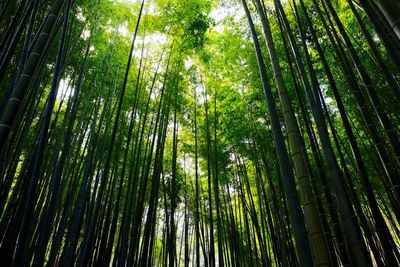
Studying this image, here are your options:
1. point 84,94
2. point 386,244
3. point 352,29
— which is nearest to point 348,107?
point 352,29

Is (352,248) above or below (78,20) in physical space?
below

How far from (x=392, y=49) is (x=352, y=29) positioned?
169 inches

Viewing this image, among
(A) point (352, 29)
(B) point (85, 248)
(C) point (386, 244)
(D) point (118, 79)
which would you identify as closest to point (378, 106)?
(C) point (386, 244)

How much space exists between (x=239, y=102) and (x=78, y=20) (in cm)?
369

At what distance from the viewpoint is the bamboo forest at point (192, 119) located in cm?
253

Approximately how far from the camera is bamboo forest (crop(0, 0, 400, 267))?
8.30ft

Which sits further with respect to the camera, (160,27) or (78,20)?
(160,27)

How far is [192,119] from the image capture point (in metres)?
7.62

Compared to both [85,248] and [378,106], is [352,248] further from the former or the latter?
[85,248]

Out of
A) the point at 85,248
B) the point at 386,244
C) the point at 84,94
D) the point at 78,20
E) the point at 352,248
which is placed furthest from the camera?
the point at 84,94

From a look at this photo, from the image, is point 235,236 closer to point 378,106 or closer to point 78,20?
point 378,106

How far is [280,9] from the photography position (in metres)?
2.94

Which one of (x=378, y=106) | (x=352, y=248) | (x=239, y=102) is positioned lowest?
(x=352, y=248)

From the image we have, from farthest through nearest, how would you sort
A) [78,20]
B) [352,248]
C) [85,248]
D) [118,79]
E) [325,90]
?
[325,90] → [118,79] → [78,20] → [85,248] → [352,248]
